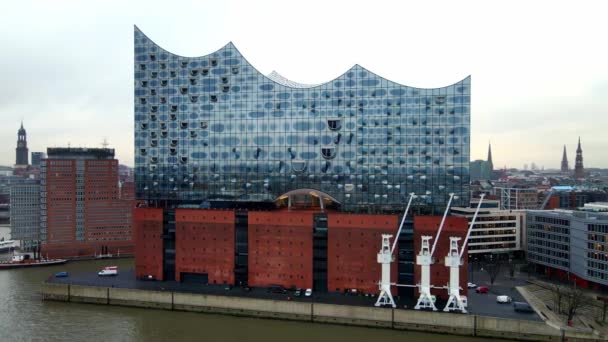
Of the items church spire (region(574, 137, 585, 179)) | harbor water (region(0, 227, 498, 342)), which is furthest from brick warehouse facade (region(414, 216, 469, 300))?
church spire (region(574, 137, 585, 179))

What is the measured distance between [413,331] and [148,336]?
1770 cm

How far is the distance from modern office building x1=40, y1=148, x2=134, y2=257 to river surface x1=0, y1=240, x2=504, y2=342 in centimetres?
2331

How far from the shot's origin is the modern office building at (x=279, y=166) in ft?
135

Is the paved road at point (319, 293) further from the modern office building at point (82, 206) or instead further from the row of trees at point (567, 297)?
the modern office building at point (82, 206)

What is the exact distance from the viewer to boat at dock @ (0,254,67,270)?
198 feet

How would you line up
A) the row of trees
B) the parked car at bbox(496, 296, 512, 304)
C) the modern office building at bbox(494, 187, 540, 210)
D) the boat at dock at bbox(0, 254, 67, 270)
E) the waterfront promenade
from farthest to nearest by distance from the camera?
the modern office building at bbox(494, 187, 540, 210) < the boat at dock at bbox(0, 254, 67, 270) < the parked car at bbox(496, 296, 512, 304) < the row of trees < the waterfront promenade

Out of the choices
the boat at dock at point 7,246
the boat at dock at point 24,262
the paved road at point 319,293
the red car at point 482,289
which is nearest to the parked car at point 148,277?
the paved road at point 319,293

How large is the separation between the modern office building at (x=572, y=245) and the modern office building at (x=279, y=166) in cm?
1302

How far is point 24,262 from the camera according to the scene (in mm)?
61281

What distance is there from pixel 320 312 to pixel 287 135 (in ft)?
48.3

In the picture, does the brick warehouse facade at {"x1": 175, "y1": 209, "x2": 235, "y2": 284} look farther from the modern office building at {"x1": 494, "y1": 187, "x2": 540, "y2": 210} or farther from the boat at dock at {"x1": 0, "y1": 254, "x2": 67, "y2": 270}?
the modern office building at {"x1": 494, "y1": 187, "x2": 540, "y2": 210}

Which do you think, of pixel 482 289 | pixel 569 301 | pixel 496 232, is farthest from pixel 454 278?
pixel 496 232

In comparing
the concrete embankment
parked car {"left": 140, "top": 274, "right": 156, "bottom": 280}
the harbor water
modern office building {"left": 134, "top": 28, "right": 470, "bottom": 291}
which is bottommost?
the harbor water

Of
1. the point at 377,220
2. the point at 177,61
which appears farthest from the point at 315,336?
the point at 177,61
